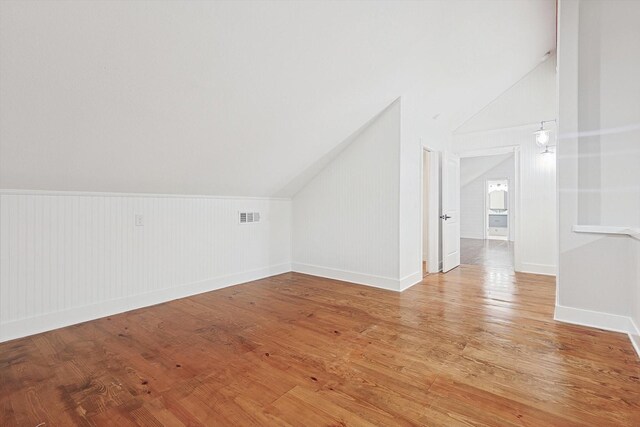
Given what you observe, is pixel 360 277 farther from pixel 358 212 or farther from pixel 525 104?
pixel 525 104

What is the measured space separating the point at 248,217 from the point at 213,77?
223cm

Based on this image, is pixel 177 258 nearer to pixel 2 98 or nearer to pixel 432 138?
pixel 2 98

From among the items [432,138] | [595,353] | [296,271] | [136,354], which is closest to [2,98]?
[136,354]

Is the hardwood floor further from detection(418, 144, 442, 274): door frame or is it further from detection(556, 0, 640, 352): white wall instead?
detection(418, 144, 442, 274): door frame

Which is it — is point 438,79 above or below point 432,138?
above

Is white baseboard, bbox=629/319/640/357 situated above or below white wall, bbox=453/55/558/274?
below

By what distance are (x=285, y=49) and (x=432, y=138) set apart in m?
2.99

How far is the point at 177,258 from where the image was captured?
3.46m

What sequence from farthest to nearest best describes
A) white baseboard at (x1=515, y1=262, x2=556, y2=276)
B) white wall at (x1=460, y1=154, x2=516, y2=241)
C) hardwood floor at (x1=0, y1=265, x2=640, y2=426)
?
1. white wall at (x1=460, y1=154, x2=516, y2=241)
2. white baseboard at (x1=515, y1=262, x2=556, y2=276)
3. hardwood floor at (x1=0, y1=265, x2=640, y2=426)

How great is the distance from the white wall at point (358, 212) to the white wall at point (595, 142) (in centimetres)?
159

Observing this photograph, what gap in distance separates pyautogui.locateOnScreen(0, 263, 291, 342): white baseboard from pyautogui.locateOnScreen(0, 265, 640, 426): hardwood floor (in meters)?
0.10

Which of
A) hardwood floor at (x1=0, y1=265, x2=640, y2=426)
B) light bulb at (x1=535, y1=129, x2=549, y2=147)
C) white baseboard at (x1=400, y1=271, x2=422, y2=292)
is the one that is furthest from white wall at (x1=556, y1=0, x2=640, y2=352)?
light bulb at (x1=535, y1=129, x2=549, y2=147)

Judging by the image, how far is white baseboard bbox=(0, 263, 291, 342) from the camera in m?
2.45

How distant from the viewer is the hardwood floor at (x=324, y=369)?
5.03 ft
